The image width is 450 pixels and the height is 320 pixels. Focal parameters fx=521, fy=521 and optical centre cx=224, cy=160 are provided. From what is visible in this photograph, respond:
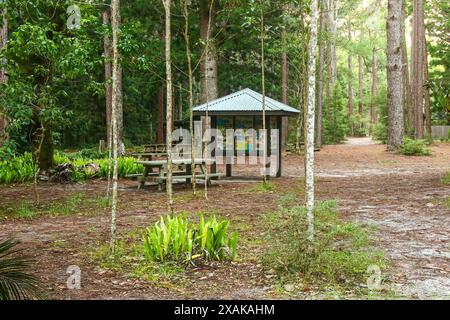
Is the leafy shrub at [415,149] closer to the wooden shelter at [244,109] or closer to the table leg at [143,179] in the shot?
the wooden shelter at [244,109]

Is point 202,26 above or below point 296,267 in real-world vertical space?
above

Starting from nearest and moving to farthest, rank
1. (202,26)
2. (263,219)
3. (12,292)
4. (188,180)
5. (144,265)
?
(12,292) → (144,265) → (263,219) → (188,180) → (202,26)

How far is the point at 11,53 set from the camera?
9.31 meters

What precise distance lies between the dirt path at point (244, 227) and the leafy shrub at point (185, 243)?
268 mm

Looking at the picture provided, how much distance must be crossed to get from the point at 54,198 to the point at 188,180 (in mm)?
3742

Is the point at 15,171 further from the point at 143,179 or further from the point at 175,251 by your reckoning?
the point at 175,251

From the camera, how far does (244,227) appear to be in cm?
802

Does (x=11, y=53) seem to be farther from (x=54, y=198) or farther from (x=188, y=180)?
(x=188, y=180)

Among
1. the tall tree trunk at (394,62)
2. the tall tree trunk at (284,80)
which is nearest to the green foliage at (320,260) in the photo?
the tall tree trunk at (284,80)

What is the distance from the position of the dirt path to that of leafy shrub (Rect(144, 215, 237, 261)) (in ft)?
0.88

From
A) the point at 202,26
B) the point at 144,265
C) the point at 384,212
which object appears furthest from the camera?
the point at 202,26
